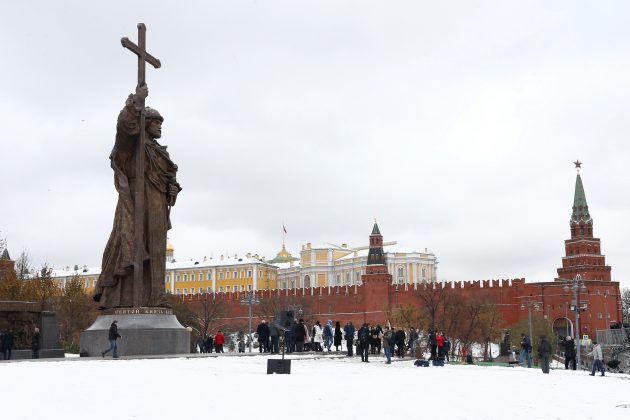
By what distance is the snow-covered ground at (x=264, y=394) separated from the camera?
33.9 ft

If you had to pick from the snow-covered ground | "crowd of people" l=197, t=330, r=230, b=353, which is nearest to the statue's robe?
the snow-covered ground

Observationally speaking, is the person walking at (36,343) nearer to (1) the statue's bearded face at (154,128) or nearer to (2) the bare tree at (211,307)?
(1) the statue's bearded face at (154,128)

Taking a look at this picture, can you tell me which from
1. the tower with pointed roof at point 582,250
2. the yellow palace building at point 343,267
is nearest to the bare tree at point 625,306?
the tower with pointed roof at point 582,250

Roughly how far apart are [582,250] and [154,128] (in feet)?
273

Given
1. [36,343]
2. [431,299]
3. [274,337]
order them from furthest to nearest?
[431,299] → [274,337] → [36,343]

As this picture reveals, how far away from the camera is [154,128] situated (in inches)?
785

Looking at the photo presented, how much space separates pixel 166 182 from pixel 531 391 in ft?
33.5

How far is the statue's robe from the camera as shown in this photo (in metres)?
19.1

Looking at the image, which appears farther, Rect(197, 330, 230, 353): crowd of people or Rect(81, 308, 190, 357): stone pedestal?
Rect(197, 330, 230, 353): crowd of people

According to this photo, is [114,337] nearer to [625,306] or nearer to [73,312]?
[73,312]

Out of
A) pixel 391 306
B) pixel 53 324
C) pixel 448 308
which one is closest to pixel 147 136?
pixel 53 324

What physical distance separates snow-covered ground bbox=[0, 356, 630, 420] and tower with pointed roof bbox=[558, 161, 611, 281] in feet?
261

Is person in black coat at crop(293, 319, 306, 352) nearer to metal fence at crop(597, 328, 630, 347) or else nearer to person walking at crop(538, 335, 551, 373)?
person walking at crop(538, 335, 551, 373)

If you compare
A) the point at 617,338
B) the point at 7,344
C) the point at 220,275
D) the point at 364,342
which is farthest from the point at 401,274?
the point at 7,344
